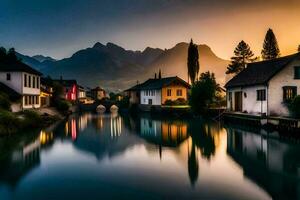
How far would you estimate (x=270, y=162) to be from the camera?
18656 mm

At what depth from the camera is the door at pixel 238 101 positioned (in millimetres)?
44094

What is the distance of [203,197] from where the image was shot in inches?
490

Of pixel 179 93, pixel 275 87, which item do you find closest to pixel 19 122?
pixel 275 87

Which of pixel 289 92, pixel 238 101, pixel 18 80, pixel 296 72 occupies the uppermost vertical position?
pixel 296 72

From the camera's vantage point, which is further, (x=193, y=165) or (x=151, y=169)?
(x=193, y=165)

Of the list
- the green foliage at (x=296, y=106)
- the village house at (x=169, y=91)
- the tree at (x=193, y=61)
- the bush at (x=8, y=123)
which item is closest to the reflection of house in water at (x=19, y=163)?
the bush at (x=8, y=123)

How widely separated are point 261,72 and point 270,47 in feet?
120

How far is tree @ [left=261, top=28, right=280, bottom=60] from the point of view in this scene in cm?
7231

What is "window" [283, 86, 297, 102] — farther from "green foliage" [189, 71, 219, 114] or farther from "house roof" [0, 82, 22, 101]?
"house roof" [0, 82, 22, 101]

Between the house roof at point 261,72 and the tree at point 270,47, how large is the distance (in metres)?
28.3

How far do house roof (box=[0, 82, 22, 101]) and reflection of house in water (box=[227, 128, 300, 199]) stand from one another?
26785 millimetres

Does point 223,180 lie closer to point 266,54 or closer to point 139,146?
point 139,146

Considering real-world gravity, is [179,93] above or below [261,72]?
below

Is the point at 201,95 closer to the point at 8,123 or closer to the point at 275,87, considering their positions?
the point at 275,87
